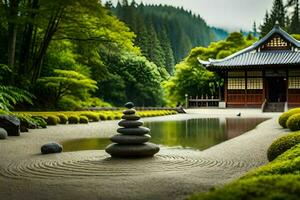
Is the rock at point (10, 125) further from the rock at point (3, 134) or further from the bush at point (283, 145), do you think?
the bush at point (283, 145)

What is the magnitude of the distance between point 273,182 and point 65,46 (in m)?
29.9

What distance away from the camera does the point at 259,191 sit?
3.26 m

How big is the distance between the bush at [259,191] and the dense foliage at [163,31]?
62969 millimetres

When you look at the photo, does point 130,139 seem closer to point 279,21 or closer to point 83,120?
point 83,120

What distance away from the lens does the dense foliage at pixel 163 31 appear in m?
70.9

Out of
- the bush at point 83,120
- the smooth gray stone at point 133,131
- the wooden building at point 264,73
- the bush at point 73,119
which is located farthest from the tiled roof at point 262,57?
the smooth gray stone at point 133,131

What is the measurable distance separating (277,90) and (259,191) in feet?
138

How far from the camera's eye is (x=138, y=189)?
6.63 metres

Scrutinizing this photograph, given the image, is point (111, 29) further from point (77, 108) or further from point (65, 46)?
point (77, 108)

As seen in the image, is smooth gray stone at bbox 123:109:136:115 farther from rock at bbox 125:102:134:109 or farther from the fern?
the fern

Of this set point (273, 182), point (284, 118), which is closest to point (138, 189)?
point (273, 182)

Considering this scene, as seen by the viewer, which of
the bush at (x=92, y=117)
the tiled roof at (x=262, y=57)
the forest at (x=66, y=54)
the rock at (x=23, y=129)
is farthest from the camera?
the tiled roof at (x=262, y=57)

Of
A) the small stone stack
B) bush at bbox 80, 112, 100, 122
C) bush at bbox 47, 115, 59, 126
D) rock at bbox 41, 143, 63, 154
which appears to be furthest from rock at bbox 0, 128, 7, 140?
bush at bbox 80, 112, 100, 122

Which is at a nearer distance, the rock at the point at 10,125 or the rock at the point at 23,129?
the rock at the point at 10,125
